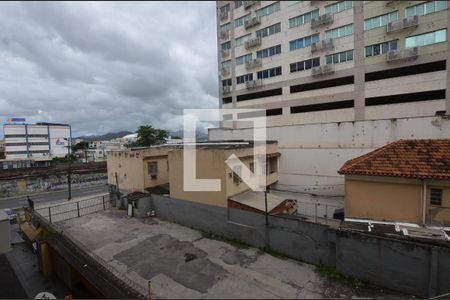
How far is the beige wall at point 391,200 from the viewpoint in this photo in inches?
420

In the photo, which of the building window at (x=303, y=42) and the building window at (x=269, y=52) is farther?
the building window at (x=269, y=52)

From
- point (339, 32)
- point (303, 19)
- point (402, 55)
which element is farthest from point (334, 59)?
point (303, 19)

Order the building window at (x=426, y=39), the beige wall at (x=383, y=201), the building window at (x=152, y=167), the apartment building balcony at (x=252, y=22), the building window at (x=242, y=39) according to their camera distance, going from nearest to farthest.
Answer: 1. the beige wall at (x=383, y=201)
2. the building window at (x=152, y=167)
3. the building window at (x=426, y=39)
4. the apartment building balcony at (x=252, y=22)
5. the building window at (x=242, y=39)

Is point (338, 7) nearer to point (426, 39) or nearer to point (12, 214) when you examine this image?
point (426, 39)

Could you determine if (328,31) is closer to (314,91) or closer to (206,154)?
(314,91)

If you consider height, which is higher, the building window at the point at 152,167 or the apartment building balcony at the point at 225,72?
the apartment building balcony at the point at 225,72

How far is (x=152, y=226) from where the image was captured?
16.0 metres

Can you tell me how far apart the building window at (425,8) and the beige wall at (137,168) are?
2701cm

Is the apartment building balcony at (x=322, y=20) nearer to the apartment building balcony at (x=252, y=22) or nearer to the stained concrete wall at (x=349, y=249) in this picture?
the apartment building balcony at (x=252, y=22)

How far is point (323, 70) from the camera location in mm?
27781

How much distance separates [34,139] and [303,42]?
9111cm

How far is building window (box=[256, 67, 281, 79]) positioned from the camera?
31.8 metres

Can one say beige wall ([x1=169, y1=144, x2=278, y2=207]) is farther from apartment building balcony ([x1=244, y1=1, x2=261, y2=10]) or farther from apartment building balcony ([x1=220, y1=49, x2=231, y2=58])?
apartment building balcony ([x1=244, y1=1, x2=261, y2=10])

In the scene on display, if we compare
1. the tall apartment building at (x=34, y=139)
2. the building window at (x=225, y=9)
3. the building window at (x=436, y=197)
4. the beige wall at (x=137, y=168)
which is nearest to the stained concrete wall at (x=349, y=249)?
the building window at (x=436, y=197)
